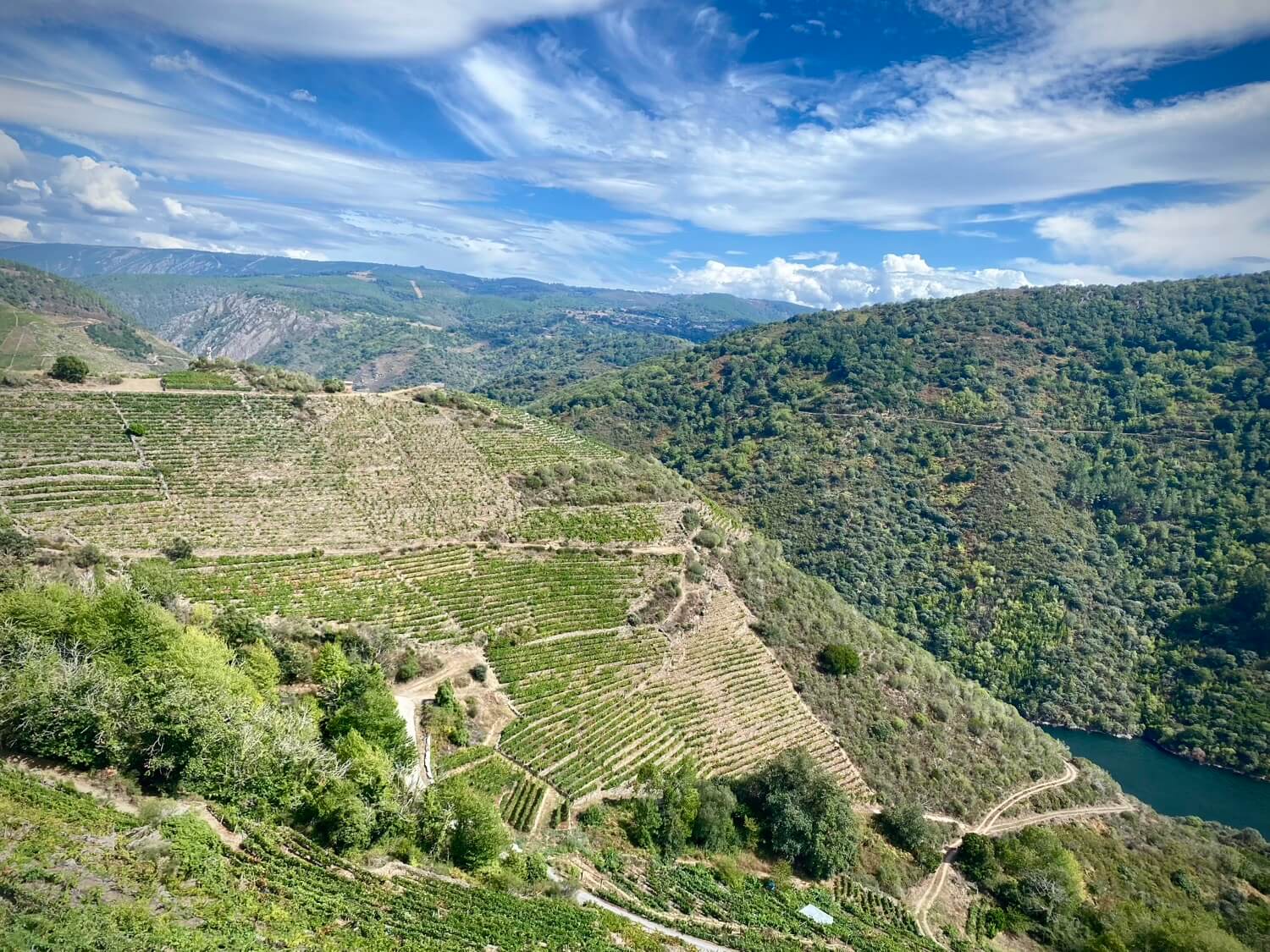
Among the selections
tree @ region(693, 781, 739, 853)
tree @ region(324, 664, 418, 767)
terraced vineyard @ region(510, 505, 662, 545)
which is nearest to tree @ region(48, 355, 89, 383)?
terraced vineyard @ region(510, 505, 662, 545)

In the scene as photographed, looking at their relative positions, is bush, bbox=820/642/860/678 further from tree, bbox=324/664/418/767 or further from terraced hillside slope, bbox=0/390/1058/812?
tree, bbox=324/664/418/767

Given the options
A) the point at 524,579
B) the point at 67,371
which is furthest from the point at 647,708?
the point at 67,371

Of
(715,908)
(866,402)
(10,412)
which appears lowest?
(715,908)

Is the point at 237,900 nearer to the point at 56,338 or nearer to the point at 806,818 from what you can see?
→ the point at 806,818

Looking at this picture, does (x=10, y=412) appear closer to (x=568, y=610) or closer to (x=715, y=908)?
(x=568, y=610)

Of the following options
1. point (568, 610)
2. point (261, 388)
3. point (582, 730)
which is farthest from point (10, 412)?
point (582, 730)

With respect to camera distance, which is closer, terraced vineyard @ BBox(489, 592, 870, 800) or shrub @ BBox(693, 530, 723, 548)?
terraced vineyard @ BBox(489, 592, 870, 800)
